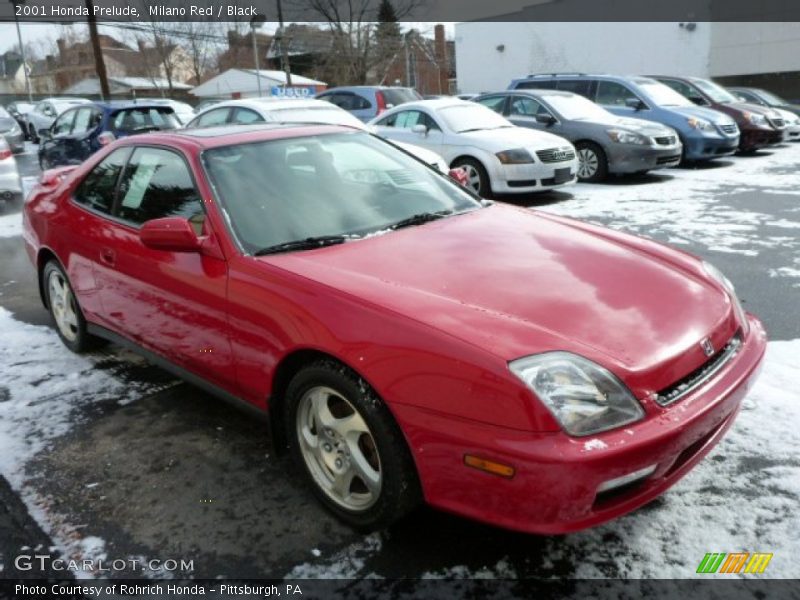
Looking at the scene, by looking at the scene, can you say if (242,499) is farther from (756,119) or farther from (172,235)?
(756,119)

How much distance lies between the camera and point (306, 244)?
9.38ft

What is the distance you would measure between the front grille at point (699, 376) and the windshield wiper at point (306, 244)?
1434 millimetres

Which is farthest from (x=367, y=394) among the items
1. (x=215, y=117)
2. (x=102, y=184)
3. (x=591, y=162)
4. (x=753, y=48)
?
(x=753, y=48)

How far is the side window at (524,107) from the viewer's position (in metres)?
11.3

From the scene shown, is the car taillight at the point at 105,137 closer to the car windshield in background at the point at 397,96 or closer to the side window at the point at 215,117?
the side window at the point at 215,117

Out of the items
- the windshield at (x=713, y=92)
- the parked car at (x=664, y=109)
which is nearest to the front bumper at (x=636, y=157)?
the parked car at (x=664, y=109)

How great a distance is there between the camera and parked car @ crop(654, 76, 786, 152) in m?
13.5

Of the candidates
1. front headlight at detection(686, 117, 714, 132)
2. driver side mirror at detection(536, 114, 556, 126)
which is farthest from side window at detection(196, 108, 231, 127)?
front headlight at detection(686, 117, 714, 132)

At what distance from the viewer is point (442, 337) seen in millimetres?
2102

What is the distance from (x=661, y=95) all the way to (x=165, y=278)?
38.7 ft

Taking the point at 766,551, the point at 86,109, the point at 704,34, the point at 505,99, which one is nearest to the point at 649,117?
the point at 505,99

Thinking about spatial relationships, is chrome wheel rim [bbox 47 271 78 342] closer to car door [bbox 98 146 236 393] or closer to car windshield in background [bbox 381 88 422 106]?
car door [bbox 98 146 236 393]

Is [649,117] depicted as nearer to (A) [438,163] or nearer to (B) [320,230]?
(A) [438,163]

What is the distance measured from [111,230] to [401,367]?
219cm
